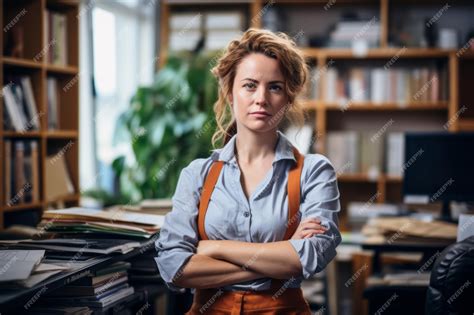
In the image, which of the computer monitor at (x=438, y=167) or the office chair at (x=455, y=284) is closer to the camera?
the office chair at (x=455, y=284)

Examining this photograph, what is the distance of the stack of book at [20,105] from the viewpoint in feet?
10.7

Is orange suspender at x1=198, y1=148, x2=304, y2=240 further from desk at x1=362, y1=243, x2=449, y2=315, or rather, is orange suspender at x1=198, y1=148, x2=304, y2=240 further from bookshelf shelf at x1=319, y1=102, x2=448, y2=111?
bookshelf shelf at x1=319, y1=102, x2=448, y2=111

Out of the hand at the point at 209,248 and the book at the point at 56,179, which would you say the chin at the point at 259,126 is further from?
the book at the point at 56,179

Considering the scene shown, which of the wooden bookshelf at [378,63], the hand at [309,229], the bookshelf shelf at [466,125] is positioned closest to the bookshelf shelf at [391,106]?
the wooden bookshelf at [378,63]

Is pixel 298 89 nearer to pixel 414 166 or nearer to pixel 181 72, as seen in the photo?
pixel 414 166

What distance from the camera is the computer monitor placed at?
3.60m

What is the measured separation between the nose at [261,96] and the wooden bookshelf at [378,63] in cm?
298

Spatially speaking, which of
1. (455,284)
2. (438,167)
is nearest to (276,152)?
(455,284)

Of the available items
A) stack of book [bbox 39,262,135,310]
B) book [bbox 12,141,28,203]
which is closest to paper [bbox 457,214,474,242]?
stack of book [bbox 39,262,135,310]

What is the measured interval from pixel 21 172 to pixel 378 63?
2894 mm

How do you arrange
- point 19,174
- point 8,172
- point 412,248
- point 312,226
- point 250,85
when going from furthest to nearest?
point 19,174, point 8,172, point 412,248, point 250,85, point 312,226

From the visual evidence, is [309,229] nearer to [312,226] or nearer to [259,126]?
[312,226]

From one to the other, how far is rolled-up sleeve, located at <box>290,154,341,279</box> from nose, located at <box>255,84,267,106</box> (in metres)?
0.21

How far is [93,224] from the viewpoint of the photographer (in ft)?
6.78
